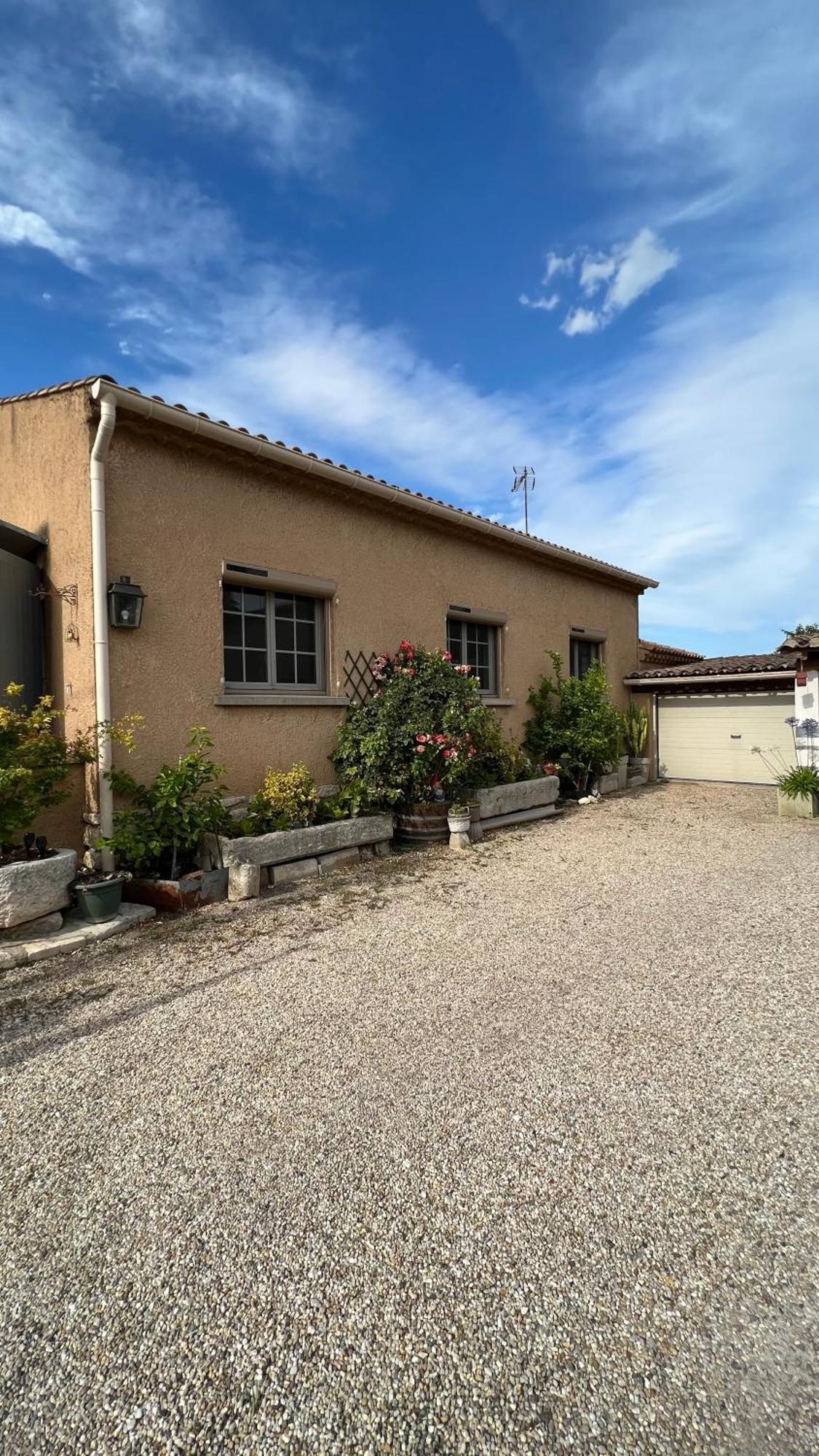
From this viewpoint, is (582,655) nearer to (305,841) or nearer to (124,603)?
(305,841)

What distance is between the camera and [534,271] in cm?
804

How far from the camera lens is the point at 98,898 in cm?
450

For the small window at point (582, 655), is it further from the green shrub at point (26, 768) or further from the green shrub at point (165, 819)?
the green shrub at point (26, 768)

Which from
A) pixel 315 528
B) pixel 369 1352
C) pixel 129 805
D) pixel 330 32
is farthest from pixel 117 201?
pixel 369 1352

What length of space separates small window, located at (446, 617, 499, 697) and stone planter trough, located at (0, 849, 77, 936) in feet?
19.0

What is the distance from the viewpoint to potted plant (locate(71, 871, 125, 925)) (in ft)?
14.7

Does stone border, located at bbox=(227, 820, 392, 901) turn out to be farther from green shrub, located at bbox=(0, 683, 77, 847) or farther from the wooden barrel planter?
green shrub, located at bbox=(0, 683, 77, 847)

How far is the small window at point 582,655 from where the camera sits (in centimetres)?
1149

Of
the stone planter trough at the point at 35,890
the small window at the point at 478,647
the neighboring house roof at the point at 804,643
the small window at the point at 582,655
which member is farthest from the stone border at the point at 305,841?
the neighboring house roof at the point at 804,643

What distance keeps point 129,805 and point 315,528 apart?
3.60 metres

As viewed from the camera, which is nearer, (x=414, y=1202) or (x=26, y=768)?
(x=414, y=1202)

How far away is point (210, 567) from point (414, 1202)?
17.9 ft

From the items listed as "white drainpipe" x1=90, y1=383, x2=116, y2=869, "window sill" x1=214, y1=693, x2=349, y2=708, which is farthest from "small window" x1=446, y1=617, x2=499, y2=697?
"white drainpipe" x1=90, y1=383, x2=116, y2=869

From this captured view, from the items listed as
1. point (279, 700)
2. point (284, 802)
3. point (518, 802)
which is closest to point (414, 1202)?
point (284, 802)
